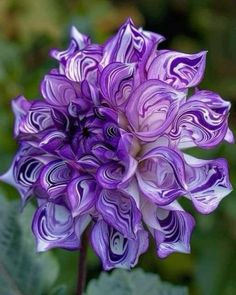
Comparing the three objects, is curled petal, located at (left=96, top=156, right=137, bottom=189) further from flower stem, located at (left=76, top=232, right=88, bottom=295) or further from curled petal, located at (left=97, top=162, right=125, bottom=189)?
flower stem, located at (left=76, top=232, right=88, bottom=295)

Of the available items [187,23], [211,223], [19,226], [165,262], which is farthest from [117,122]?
[187,23]

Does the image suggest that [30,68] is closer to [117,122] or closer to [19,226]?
[19,226]

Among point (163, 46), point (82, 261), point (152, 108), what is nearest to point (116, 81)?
point (152, 108)

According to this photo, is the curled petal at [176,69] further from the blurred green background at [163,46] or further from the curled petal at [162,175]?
the blurred green background at [163,46]

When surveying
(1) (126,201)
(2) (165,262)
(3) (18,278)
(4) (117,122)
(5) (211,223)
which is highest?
(4) (117,122)

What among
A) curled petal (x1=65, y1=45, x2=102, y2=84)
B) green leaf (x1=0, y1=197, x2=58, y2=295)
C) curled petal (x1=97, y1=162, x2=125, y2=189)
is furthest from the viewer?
green leaf (x1=0, y1=197, x2=58, y2=295)

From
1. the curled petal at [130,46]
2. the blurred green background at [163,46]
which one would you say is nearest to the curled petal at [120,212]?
the curled petal at [130,46]

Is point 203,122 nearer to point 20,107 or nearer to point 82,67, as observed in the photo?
point 82,67

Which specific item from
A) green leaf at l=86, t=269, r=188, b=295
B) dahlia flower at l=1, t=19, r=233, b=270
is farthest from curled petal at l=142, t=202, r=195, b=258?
green leaf at l=86, t=269, r=188, b=295
